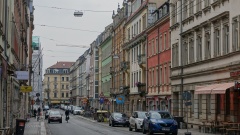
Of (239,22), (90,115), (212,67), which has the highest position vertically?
(239,22)

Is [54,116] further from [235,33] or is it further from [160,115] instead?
[235,33]

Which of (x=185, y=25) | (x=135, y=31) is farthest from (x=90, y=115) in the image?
(x=185, y=25)

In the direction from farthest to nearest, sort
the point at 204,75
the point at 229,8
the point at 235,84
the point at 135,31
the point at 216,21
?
1. the point at 135,31
2. the point at 204,75
3. the point at 216,21
4. the point at 229,8
5. the point at 235,84

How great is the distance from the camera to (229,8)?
35344mm

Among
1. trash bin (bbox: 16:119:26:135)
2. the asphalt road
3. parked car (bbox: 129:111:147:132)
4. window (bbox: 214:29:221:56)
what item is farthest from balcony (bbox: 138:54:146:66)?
trash bin (bbox: 16:119:26:135)

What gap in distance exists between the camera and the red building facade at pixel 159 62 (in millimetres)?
53750

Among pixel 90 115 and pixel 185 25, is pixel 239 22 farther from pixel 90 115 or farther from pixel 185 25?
pixel 90 115

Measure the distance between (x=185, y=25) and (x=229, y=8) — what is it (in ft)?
37.0

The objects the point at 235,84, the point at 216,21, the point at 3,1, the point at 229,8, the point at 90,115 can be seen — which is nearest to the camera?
the point at 3,1

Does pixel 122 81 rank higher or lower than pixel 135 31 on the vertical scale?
lower

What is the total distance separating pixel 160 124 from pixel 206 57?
8396mm

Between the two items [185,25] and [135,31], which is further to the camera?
[135,31]

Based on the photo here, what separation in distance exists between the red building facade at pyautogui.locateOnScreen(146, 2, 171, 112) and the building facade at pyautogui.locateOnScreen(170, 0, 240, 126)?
113 inches

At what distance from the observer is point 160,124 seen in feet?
115
